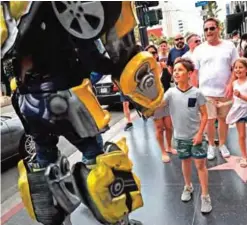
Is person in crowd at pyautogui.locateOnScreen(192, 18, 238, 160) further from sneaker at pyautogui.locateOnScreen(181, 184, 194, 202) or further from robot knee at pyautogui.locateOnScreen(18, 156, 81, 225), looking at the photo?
robot knee at pyautogui.locateOnScreen(18, 156, 81, 225)

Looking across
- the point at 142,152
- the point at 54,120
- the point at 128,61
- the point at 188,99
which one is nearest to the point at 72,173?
Result: the point at 54,120

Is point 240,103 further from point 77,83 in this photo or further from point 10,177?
point 10,177

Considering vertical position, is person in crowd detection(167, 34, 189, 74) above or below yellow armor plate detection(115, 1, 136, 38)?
below

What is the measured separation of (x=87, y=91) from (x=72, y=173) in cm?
48

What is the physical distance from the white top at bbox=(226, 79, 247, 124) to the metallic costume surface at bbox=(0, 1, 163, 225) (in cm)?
158

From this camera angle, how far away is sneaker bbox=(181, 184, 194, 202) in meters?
2.93

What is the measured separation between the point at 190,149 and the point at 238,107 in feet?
3.29

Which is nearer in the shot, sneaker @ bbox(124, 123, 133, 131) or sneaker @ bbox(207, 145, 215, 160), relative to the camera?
sneaker @ bbox(207, 145, 215, 160)

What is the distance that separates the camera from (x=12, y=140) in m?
5.04

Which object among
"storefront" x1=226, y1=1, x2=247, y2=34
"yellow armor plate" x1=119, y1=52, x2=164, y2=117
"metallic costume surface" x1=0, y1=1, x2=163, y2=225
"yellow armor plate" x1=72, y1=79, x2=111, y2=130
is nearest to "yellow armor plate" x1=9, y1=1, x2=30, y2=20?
"metallic costume surface" x1=0, y1=1, x2=163, y2=225

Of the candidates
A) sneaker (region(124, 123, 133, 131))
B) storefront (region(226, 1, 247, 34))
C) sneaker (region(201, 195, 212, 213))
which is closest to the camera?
sneaker (region(201, 195, 212, 213))

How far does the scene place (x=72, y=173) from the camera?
6.65 feet

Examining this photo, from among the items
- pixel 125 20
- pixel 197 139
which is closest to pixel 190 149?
pixel 197 139

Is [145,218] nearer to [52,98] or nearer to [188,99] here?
[188,99]
